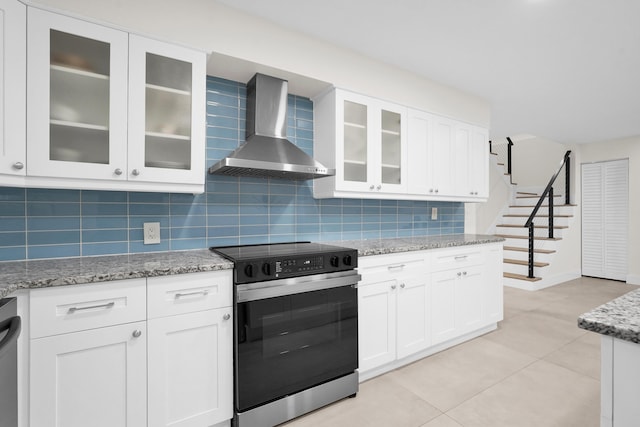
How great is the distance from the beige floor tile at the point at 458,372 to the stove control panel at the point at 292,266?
39.1 inches

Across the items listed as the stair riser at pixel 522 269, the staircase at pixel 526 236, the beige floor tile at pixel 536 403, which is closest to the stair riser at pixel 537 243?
the staircase at pixel 526 236

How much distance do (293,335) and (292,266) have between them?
1.29 ft

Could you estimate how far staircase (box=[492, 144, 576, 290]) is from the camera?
194 inches

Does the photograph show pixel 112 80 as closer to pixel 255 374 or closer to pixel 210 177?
pixel 210 177

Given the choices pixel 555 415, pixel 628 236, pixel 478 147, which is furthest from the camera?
pixel 628 236

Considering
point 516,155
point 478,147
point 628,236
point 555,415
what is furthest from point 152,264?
point 516,155

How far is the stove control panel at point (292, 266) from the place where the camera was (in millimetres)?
1658

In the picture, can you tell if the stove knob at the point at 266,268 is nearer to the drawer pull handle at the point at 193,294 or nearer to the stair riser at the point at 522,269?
the drawer pull handle at the point at 193,294

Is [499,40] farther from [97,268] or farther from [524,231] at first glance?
[524,231]

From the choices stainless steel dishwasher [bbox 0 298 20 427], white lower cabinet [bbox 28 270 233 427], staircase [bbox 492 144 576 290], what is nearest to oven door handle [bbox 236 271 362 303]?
white lower cabinet [bbox 28 270 233 427]

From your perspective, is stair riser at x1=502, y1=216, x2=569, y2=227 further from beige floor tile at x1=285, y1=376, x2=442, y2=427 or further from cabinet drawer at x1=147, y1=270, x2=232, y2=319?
cabinet drawer at x1=147, y1=270, x2=232, y2=319

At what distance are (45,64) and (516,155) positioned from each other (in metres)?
7.85

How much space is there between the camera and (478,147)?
3.39 metres

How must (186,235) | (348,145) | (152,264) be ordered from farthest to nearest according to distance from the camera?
(348,145), (186,235), (152,264)
